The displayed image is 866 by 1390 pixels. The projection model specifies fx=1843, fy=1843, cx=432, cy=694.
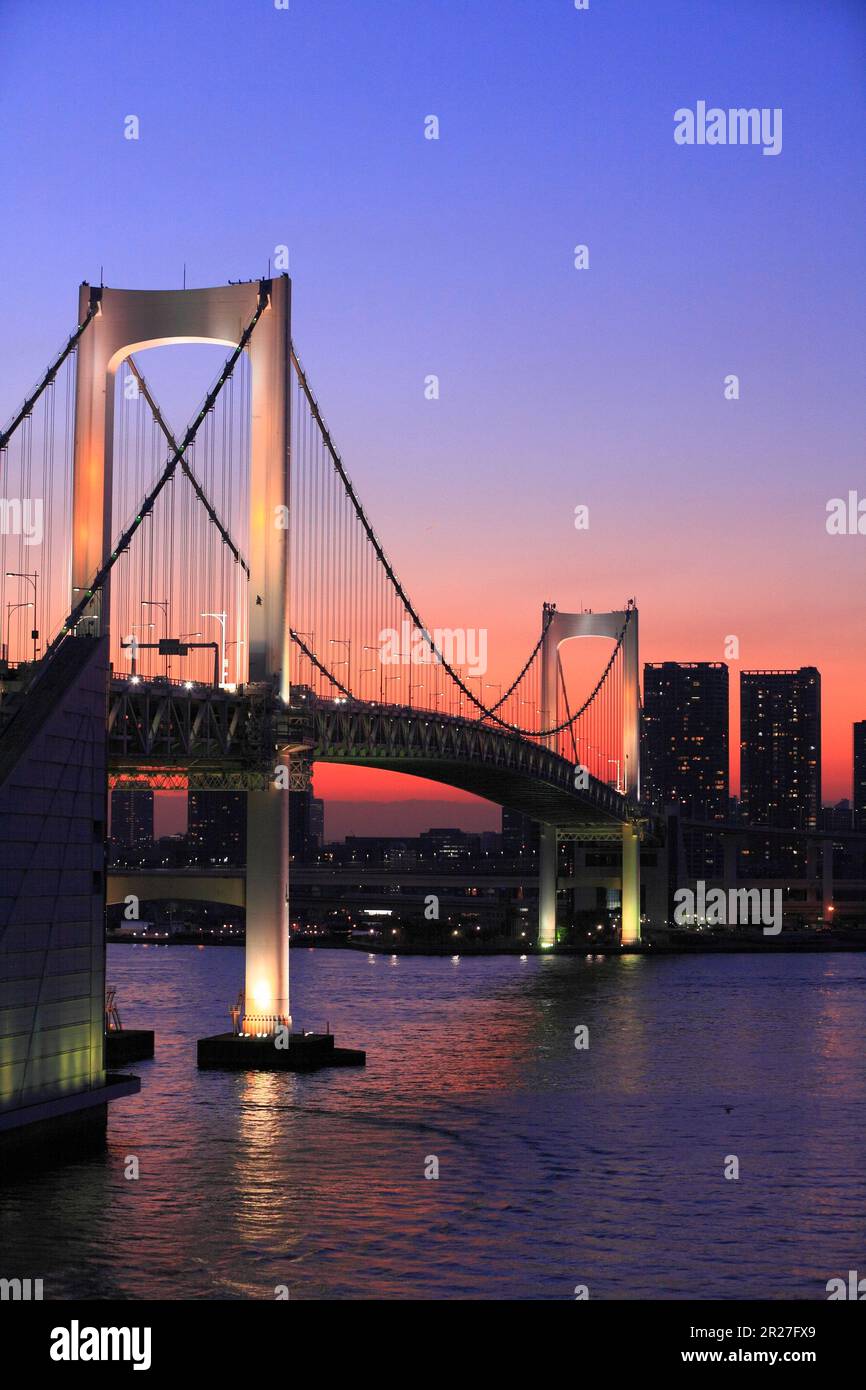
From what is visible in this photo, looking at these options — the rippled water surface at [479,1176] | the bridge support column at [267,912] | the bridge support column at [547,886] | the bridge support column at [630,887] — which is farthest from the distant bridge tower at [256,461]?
the bridge support column at [630,887]

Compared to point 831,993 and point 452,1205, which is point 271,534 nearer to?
point 452,1205

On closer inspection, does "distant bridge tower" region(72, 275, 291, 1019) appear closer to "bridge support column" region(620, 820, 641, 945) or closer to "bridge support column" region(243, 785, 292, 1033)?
"bridge support column" region(243, 785, 292, 1033)

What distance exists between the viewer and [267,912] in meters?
37.7

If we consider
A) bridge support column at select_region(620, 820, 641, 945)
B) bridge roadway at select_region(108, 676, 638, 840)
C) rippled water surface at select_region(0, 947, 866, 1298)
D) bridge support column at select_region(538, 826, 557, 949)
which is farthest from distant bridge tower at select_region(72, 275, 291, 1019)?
bridge support column at select_region(620, 820, 641, 945)

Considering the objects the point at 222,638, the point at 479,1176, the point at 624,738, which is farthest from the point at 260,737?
the point at 624,738

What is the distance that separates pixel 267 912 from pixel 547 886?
5985cm

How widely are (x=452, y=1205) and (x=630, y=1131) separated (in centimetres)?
766

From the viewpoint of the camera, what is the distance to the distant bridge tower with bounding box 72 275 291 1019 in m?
37.5

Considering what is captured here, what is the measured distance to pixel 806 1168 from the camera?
28594mm

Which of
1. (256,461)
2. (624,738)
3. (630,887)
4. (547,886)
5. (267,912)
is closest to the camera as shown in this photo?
(267,912)

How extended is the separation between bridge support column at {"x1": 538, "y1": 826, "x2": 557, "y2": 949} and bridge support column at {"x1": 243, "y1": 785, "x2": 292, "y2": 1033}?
5409 centimetres

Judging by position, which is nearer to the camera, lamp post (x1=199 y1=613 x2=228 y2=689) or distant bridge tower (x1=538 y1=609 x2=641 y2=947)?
lamp post (x1=199 y1=613 x2=228 y2=689)

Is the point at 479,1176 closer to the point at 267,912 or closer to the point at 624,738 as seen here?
the point at 267,912

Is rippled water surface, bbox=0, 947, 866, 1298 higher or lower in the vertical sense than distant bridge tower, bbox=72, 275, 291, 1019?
lower
